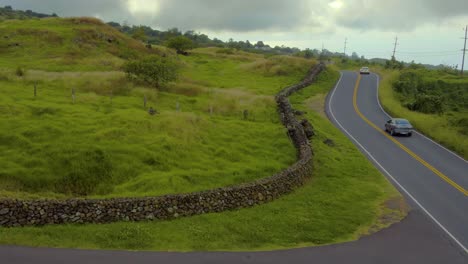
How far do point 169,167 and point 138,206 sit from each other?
657 centimetres

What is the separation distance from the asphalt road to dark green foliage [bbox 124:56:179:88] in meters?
22.9

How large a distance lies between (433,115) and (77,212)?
51449 millimetres

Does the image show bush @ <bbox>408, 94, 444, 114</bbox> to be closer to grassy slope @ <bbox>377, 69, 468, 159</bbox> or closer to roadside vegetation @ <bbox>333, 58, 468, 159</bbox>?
roadside vegetation @ <bbox>333, 58, 468, 159</bbox>

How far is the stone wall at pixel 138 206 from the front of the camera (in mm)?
18719

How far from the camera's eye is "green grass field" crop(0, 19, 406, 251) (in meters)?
18.8

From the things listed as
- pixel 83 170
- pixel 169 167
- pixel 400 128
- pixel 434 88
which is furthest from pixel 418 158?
pixel 434 88

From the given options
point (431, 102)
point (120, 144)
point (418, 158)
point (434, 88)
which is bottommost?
point (418, 158)

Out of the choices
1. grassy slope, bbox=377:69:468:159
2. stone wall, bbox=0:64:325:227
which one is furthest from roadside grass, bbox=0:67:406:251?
grassy slope, bbox=377:69:468:159

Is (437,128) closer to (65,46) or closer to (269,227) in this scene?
(269,227)

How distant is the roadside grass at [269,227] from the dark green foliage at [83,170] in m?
5.45

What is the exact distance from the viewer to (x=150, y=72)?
51.0m

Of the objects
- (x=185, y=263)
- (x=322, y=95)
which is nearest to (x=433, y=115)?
(x=322, y=95)

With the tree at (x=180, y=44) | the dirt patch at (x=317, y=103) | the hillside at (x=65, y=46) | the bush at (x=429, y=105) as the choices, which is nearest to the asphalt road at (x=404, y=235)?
the dirt patch at (x=317, y=103)

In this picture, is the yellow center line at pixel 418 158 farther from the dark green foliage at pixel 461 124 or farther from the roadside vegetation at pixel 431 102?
the dark green foliage at pixel 461 124
